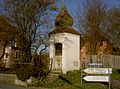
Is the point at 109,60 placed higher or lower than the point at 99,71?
higher

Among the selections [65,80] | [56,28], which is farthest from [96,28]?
[65,80]

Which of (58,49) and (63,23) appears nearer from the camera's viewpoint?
(58,49)

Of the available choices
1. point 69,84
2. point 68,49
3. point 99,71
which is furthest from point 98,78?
point 68,49

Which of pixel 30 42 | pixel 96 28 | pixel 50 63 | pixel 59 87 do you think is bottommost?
pixel 59 87

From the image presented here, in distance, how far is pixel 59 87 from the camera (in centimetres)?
2397

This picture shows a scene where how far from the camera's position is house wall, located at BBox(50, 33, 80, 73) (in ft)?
98.7

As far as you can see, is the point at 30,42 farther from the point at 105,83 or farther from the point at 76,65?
the point at 105,83

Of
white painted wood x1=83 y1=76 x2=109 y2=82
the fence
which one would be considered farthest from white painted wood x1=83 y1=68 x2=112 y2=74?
the fence

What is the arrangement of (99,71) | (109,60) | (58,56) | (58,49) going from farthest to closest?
(109,60), (58,49), (58,56), (99,71)

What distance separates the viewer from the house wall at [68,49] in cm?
3009

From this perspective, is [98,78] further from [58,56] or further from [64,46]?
[58,56]

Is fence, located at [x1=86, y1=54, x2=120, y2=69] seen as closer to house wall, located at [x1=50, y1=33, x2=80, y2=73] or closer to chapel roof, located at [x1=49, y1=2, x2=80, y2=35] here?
house wall, located at [x1=50, y1=33, x2=80, y2=73]

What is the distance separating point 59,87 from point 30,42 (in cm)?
866

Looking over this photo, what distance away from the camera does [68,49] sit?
3050 centimetres
